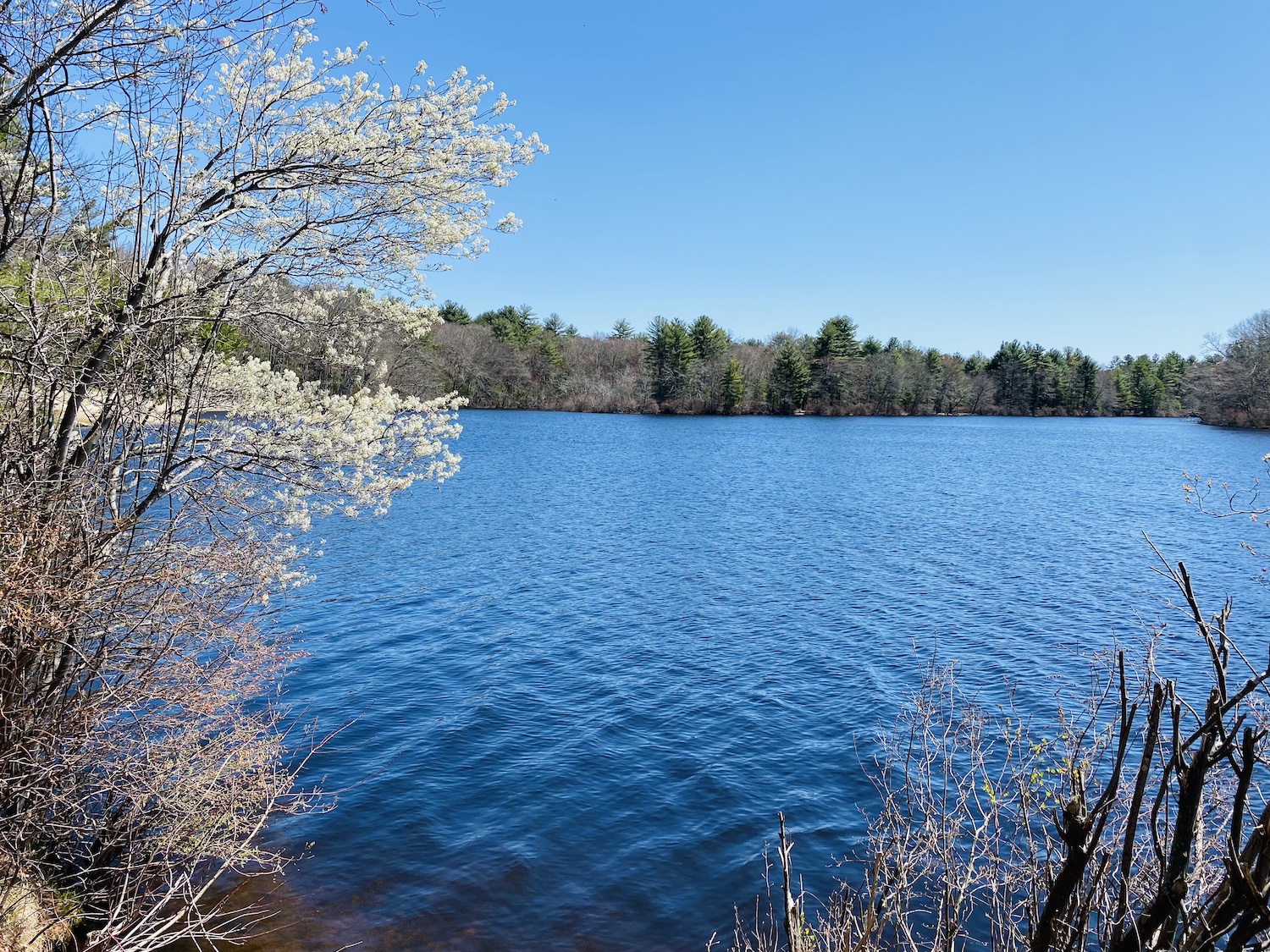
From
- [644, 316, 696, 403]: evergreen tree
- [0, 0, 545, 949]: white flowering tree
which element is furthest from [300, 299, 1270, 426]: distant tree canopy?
[0, 0, 545, 949]: white flowering tree

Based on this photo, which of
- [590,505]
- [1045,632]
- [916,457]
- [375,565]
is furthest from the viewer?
[916,457]

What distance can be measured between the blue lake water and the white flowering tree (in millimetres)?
1910

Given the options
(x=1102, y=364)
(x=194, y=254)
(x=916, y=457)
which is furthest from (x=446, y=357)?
(x=1102, y=364)

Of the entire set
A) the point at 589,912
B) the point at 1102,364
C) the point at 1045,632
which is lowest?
the point at 589,912

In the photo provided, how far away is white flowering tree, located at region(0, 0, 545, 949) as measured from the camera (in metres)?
6.46

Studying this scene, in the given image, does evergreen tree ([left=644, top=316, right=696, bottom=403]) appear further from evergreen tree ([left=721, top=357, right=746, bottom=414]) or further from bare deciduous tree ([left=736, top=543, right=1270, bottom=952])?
bare deciduous tree ([left=736, top=543, right=1270, bottom=952])

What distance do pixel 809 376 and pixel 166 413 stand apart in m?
96.5

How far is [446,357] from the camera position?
92.9 meters

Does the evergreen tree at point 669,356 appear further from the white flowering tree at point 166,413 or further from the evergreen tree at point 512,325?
the white flowering tree at point 166,413

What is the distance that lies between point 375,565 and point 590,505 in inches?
486

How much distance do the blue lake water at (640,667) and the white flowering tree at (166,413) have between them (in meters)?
1.91

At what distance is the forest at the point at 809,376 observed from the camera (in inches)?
3634

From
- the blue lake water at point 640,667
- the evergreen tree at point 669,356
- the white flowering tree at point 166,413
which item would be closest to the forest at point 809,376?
the evergreen tree at point 669,356

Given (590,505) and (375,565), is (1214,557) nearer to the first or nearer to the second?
(590,505)
